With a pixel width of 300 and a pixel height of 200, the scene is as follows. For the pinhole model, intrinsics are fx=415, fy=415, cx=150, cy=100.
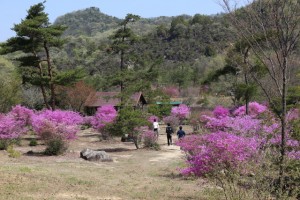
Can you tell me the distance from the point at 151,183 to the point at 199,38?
336 ft

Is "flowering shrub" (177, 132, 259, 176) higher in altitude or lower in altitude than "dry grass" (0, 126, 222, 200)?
higher

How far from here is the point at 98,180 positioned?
1317cm

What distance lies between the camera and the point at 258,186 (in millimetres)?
7812

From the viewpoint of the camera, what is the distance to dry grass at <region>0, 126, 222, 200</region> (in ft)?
35.2

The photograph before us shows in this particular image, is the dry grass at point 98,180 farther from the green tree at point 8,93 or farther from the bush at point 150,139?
the green tree at point 8,93

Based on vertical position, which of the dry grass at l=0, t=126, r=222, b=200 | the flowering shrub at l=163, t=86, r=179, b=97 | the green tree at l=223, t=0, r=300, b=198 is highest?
the flowering shrub at l=163, t=86, r=179, b=97

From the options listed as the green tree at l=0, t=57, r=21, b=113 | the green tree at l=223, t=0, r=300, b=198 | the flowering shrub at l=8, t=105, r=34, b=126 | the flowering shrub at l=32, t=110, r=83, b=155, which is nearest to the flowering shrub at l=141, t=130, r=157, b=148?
the flowering shrub at l=32, t=110, r=83, b=155

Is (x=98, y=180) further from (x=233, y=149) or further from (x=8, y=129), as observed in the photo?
(x=8, y=129)

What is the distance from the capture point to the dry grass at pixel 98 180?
35.2 feet

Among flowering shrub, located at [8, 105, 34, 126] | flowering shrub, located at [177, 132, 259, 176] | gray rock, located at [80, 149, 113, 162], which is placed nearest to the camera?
flowering shrub, located at [177, 132, 259, 176]

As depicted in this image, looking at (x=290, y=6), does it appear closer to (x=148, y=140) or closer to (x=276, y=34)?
(x=276, y=34)

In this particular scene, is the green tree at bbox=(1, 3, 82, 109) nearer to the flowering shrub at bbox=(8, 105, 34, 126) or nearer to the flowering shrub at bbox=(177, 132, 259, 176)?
the flowering shrub at bbox=(8, 105, 34, 126)

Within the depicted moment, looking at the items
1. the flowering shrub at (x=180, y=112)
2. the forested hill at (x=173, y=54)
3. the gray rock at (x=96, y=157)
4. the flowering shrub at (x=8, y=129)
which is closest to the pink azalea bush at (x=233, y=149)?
the gray rock at (x=96, y=157)

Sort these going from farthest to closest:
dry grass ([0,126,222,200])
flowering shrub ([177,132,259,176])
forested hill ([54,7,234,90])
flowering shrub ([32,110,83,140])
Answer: forested hill ([54,7,234,90]), flowering shrub ([32,110,83,140]), dry grass ([0,126,222,200]), flowering shrub ([177,132,259,176])
